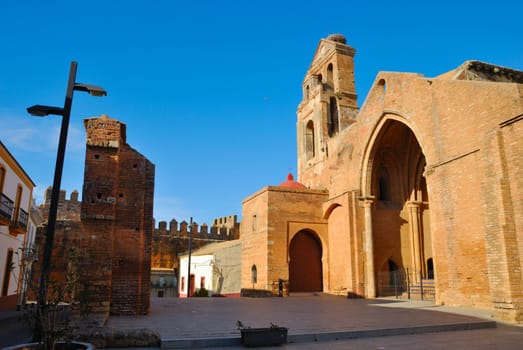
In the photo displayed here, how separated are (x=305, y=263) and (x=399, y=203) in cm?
594

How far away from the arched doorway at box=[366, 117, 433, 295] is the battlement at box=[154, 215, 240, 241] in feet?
81.6

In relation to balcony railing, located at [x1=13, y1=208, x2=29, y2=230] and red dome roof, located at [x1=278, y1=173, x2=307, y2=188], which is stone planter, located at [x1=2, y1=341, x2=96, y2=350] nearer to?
balcony railing, located at [x1=13, y1=208, x2=29, y2=230]

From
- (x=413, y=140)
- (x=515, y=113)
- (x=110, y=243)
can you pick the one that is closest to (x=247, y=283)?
(x=413, y=140)

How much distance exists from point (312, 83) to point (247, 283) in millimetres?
15152

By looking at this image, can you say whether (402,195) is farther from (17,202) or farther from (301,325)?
(17,202)

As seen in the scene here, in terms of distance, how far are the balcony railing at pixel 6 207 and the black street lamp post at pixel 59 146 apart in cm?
1003

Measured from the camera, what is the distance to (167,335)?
22.9 ft

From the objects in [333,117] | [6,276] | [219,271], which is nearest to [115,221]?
[6,276]

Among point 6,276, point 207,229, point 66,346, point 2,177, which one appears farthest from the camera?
point 207,229

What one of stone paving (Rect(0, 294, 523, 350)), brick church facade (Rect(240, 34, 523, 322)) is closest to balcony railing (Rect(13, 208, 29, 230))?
stone paving (Rect(0, 294, 523, 350))

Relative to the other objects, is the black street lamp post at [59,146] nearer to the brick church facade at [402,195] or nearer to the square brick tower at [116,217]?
the square brick tower at [116,217]

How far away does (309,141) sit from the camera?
30.5 metres

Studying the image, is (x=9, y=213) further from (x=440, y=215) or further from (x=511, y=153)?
(x=511, y=153)

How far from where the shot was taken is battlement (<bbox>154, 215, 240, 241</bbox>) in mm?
40656
